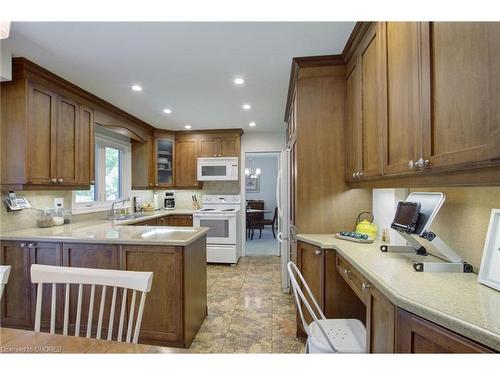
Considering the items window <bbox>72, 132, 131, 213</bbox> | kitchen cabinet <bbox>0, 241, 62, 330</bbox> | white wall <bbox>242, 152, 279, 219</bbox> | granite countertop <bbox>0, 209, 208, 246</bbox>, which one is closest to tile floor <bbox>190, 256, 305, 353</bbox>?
granite countertop <bbox>0, 209, 208, 246</bbox>

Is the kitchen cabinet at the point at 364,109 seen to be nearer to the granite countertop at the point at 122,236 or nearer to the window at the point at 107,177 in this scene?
the granite countertop at the point at 122,236

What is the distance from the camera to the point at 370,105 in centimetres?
166

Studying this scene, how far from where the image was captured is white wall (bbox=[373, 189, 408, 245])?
1.71 meters

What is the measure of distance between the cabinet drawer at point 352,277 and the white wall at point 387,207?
422mm

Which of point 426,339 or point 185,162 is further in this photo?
point 185,162

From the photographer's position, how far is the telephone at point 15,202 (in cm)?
229

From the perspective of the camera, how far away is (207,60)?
2.08 meters

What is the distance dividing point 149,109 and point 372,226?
308 cm

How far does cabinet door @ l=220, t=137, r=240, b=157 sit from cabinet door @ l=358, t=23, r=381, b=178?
2856mm

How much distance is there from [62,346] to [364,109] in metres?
2.02

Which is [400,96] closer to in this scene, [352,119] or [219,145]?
[352,119]

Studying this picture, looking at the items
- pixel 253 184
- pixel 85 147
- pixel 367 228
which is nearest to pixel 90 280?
pixel 367 228

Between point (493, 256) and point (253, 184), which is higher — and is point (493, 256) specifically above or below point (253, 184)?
below

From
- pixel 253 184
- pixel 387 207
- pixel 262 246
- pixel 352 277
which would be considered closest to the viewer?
pixel 352 277
